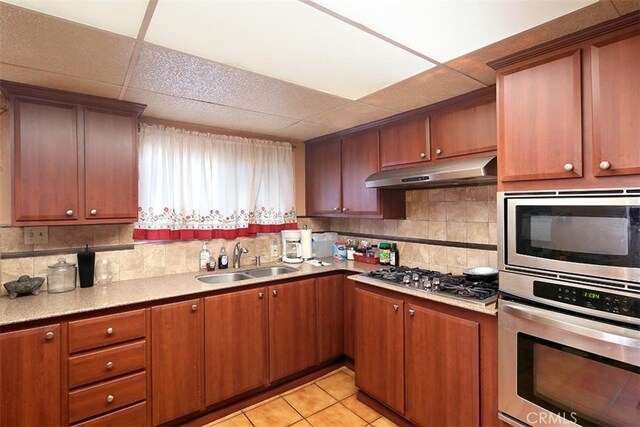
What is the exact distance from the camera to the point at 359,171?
3.02 metres

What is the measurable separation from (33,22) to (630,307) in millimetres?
2657

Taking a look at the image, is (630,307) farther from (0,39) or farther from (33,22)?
(0,39)

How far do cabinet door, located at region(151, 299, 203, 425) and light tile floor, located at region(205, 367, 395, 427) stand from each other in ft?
0.91

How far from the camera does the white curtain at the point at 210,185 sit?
8.66ft

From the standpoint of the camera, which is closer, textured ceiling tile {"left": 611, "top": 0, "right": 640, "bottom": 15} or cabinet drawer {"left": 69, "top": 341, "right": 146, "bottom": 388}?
textured ceiling tile {"left": 611, "top": 0, "right": 640, "bottom": 15}

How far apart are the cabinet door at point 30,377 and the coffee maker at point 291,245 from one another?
72.5 inches

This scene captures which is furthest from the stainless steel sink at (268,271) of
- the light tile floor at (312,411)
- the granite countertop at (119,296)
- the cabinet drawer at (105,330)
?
the cabinet drawer at (105,330)

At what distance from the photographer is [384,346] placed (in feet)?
7.36

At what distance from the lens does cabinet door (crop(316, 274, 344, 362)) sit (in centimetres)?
281

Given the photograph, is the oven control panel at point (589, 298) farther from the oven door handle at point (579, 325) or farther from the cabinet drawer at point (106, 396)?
the cabinet drawer at point (106, 396)

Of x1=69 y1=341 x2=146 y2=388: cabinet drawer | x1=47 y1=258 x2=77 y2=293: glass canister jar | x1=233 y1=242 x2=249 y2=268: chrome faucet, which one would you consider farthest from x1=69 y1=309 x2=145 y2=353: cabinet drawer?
x1=233 y1=242 x2=249 y2=268: chrome faucet

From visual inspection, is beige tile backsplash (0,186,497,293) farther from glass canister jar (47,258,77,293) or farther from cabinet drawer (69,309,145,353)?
cabinet drawer (69,309,145,353)

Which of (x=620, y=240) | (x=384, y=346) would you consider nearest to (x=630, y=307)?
(x=620, y=240)

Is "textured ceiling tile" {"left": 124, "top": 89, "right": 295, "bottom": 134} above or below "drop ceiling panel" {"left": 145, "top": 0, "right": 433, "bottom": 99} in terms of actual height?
below
